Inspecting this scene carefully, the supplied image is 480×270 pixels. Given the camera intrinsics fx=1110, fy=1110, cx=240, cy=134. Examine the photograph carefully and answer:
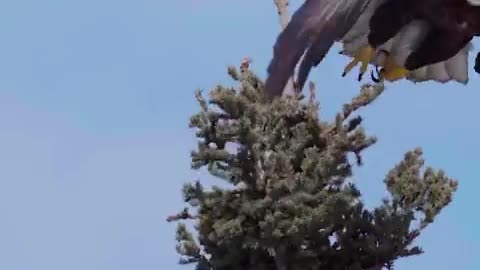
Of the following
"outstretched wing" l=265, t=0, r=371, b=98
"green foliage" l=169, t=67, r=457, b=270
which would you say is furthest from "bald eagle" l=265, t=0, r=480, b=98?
"green foliage" l=169, t=67, r=457, b=270

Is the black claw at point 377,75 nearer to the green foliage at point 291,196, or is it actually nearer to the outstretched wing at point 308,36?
the outstretched wing at point 308,36

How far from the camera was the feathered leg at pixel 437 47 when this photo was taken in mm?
998

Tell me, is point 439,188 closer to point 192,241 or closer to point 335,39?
point 192,241

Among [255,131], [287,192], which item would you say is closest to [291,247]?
[287,192]

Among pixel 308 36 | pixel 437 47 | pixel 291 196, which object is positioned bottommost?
pixel 308 36

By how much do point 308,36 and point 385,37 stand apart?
0.95ft

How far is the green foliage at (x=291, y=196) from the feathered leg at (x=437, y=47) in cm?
672

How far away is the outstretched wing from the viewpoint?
2.35ft

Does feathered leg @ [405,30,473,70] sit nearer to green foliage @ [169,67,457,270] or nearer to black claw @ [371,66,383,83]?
black claw @ [371,66,383,83]

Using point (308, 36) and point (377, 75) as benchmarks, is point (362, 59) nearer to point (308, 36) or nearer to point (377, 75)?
point (377, 75)

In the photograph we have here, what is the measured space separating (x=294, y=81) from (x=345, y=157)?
7933 millimetres

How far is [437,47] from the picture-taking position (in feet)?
3.32

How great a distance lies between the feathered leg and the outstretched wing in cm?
26

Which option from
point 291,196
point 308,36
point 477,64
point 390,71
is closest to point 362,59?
point 390,71
